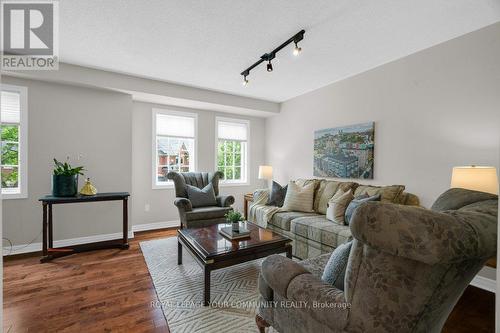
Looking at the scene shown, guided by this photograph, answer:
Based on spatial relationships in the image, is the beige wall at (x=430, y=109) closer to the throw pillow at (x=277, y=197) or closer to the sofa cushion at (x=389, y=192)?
the sofa cushion at (x=389, y=192)

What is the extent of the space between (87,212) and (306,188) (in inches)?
133

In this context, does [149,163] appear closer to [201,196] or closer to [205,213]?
[201,196]

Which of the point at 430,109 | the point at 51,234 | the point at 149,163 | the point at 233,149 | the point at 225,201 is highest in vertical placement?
the point at 430,109

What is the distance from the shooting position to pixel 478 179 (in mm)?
2086

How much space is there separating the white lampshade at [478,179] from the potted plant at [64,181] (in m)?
4.40

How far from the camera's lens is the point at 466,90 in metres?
2.53

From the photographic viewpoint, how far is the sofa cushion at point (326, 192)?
3.40 metres

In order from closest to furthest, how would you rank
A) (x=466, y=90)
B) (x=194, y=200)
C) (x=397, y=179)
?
(x=466, y=90), (x=397, y=179), (x=194, y=200)

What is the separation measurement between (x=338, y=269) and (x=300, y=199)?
2.27m

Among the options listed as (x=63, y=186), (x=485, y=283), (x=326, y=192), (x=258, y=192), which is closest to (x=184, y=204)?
(x=258, y=192)

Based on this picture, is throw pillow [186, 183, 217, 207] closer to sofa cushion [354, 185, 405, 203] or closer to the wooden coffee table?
the wooden coffee table

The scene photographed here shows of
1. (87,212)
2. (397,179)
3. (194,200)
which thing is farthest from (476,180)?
(87,212)

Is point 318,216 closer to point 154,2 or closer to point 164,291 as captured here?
point 164,291

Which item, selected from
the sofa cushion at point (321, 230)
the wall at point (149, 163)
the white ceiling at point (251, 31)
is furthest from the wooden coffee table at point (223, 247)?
the white ceiling at point (251, 31)
